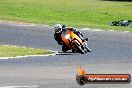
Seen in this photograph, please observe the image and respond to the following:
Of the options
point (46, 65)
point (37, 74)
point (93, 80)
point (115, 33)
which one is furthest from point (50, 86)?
point (115, 33)

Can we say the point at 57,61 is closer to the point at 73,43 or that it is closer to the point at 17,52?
the point at 17,52

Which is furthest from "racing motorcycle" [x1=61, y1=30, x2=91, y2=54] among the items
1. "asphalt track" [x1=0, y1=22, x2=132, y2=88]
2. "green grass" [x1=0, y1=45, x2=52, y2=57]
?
"green grass" [x1=0, y1=45, x2=52, y2=57]

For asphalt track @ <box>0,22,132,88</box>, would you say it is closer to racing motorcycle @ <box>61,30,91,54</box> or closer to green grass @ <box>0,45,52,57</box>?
racing motorcycle @ <box>61,30,91,54</box>

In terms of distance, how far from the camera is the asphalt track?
1348 centimetres

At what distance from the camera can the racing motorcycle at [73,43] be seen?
2125 cm

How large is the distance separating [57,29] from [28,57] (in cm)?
246

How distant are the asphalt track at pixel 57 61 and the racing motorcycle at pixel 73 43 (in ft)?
1.28

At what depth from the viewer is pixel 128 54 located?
21484 millimetres

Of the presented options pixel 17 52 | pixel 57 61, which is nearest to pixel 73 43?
pixel 17 52

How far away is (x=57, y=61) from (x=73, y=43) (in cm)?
284

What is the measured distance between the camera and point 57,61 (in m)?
18.6

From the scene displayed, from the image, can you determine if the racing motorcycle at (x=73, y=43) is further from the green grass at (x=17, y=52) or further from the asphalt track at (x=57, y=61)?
the green grass at (x=17, y=52)

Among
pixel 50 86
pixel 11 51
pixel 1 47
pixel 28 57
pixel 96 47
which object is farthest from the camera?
pixel 96 47

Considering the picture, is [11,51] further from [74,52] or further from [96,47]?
[96,47]
